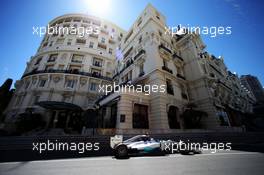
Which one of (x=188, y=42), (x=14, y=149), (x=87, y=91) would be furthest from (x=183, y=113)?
(x=87, y=91)

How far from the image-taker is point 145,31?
22109 mm

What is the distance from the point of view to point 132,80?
20.1m

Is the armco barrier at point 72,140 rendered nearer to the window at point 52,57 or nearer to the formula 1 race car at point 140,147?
the formula 1 race car at point 140,147

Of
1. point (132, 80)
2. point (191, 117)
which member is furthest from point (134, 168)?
point (132, 80)

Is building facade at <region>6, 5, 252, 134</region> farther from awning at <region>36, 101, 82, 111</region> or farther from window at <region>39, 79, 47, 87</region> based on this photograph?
awning at <region>36, 101, 82, 111</region>

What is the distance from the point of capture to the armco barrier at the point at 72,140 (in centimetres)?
691

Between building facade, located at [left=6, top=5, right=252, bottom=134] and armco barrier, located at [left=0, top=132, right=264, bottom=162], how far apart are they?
8.00ft

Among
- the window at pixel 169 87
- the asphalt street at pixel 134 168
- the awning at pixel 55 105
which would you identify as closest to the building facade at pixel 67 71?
the awning at pixel 55 105

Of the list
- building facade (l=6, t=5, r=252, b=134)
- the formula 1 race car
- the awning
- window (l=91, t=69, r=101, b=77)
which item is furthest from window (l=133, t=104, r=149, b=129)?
window (l=91, t=69, r=101, b=77)

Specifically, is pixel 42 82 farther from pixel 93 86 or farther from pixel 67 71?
pixel 93 86

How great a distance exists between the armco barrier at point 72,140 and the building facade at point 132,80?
2.44 m

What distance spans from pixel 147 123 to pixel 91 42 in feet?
94.5

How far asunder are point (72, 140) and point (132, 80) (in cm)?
1265

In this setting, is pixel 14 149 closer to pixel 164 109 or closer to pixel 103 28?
pixel 164 109
